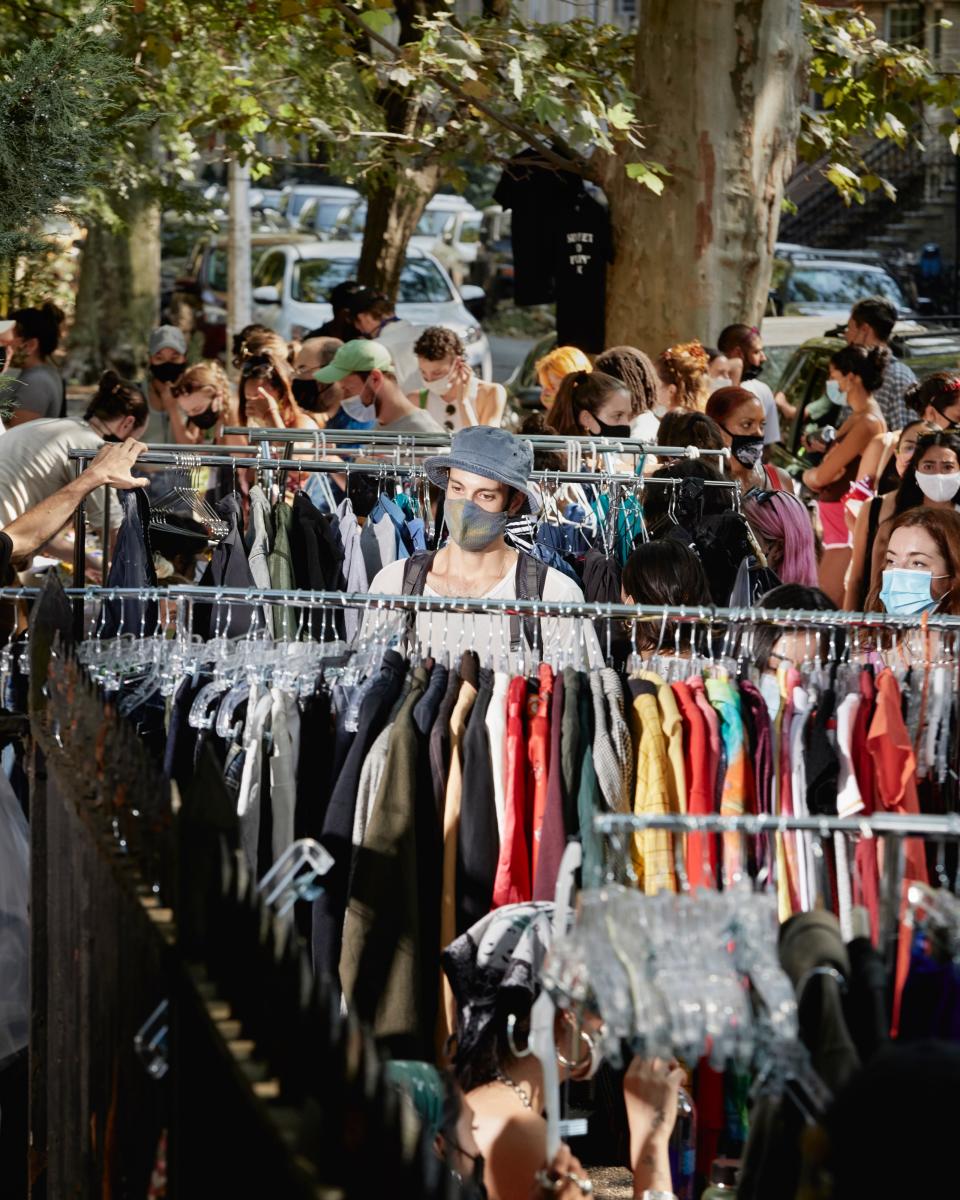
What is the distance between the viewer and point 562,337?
11469 millimetres

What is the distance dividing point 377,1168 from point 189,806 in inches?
28.8

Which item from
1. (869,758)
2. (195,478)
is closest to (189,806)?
(869,758)

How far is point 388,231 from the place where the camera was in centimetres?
1548

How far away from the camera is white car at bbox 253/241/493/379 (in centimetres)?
1862

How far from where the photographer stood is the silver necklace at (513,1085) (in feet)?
11.9

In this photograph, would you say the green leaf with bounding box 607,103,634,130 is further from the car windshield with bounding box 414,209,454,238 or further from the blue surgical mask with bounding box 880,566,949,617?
the car windshield with bounding box 414,209,454,238

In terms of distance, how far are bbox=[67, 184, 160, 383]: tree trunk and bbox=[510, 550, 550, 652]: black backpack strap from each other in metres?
19.6

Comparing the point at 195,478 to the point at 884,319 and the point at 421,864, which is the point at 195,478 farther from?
the point at 884,319

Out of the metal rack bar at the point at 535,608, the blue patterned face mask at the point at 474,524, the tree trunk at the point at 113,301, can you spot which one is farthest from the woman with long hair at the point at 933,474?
the tree trunk at the point at 113,301

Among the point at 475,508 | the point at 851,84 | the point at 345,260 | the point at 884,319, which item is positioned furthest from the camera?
the point at 345,260

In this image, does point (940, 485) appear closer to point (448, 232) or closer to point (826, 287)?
point (826, 287)

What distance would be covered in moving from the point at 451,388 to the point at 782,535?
10.3 feet

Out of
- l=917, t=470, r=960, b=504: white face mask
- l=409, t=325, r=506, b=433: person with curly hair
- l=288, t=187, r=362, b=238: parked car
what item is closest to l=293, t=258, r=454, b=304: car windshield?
l=288, t=187, r=362, b=238: parked car

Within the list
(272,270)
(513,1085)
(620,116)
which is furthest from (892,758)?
(272,270)
